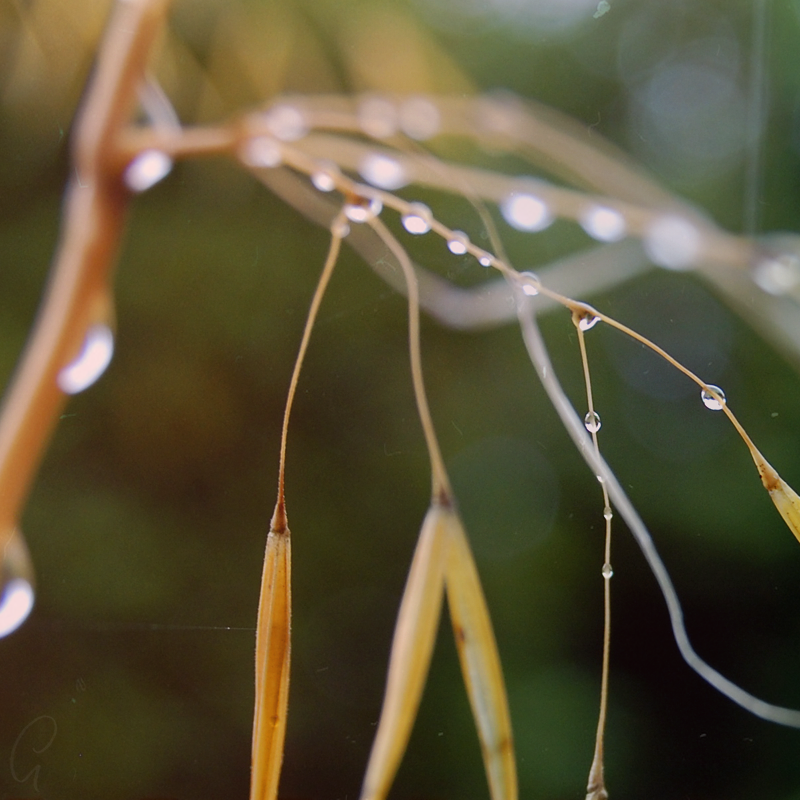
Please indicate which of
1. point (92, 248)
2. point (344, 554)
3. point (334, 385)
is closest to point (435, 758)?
point (344, 554)

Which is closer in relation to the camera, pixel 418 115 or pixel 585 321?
pixel 585 321

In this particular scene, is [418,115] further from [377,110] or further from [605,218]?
[605,218]

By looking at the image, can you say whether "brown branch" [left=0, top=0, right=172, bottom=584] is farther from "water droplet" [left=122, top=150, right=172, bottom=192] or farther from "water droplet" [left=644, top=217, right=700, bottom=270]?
"water droplet" [left=644, top=217, right=700, bottom=270]

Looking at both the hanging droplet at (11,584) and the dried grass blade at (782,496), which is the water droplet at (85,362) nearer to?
the hanging droplet at (11,584)

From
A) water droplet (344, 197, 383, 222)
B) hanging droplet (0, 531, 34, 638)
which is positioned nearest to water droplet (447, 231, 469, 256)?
water droplet (344, 197, 383, 222)

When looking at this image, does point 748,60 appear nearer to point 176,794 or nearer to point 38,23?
point 38,23

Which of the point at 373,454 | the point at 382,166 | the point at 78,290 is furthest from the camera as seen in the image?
the point at 373,454

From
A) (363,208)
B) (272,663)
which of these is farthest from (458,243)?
(272,663)
